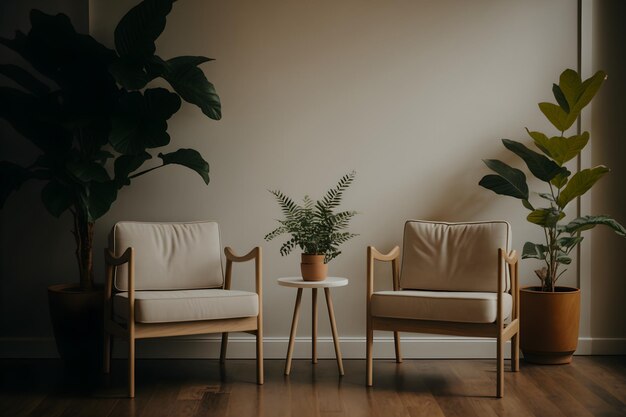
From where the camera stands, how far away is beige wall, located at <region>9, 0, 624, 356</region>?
13.6ft

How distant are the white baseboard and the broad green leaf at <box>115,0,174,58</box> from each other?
174cm

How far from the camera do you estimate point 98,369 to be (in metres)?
3.74

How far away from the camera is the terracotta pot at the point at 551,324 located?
3.85 meters

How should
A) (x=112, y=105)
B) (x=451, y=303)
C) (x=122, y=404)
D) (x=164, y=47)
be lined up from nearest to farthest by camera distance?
(x=122, y=404) < (x=451, y=303) < (x=112, y=105) < (x=164, y=47)

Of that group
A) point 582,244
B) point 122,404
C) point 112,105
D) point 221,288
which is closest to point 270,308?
point 221,288

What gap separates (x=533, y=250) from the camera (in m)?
3.84

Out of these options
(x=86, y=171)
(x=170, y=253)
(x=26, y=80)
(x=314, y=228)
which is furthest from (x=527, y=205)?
(x=26, y=80)

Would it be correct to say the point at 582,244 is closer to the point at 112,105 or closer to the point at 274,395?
the point at 274,395

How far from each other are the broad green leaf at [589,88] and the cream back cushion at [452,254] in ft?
2.60

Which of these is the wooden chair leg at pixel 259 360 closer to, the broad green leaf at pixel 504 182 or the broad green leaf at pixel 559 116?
the broad green leaf at pixel 504 182

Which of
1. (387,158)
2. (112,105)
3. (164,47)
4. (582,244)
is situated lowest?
(582,244)

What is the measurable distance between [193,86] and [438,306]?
175 cm

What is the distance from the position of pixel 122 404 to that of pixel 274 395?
709 millimetres

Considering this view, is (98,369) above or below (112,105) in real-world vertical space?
below
